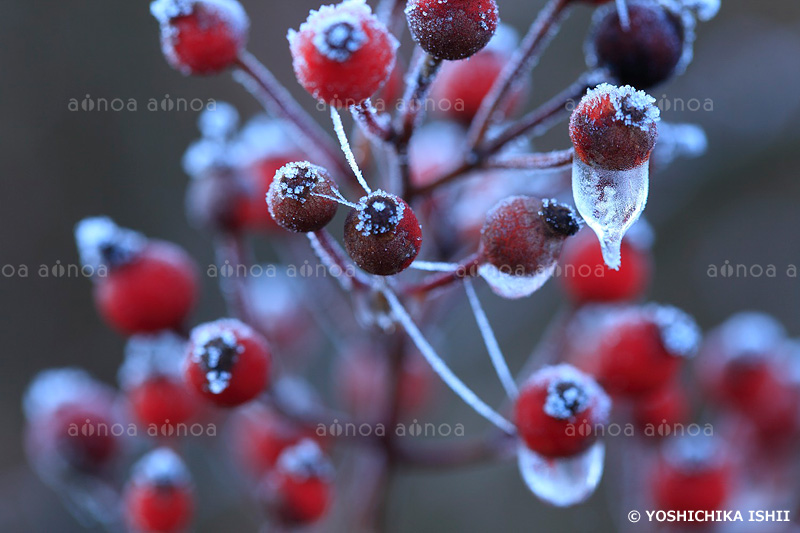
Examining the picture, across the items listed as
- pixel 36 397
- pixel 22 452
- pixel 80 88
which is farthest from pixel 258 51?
pixel 36 397

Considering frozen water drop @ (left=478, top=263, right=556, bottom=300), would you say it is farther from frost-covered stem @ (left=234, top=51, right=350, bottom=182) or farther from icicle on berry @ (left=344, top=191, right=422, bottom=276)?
frost-covered stem @ (left=234, top=51, right=350, bottom=182)

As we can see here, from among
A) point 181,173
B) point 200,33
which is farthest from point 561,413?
point 181,173

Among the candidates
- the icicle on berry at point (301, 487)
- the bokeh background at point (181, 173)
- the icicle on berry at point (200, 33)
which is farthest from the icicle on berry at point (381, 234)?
the bokeh background at point (181, 173)

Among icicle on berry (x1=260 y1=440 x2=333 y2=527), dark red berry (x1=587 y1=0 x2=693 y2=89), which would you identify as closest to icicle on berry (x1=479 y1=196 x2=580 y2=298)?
dark red berry (x1=587 y1=0 x2=693 y2=89)

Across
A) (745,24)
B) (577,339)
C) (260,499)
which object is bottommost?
(260,499)

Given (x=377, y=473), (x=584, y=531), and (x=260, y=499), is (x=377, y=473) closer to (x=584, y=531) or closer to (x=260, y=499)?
(x=260, y=499)
